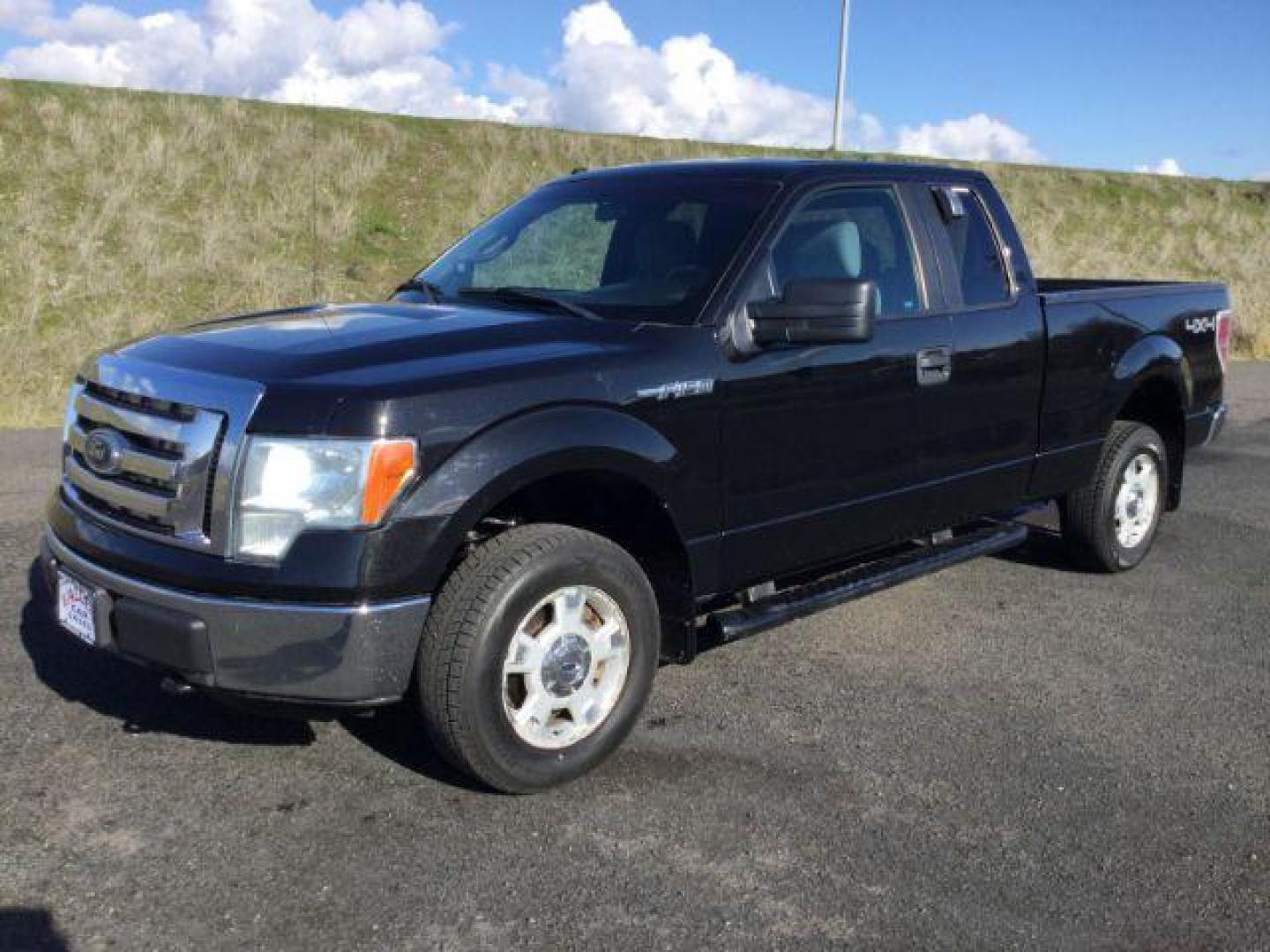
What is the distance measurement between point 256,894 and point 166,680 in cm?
69

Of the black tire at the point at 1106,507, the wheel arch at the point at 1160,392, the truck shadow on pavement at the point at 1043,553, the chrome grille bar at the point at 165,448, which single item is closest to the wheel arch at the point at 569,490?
the chrome grille bar at the point at 165,448

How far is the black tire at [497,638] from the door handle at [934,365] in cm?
158

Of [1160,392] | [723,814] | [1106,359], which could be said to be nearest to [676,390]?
[723,814]

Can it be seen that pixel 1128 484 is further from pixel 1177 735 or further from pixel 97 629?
pixel 97 629

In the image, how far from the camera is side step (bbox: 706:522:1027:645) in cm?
423

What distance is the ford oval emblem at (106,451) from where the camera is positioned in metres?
3.55

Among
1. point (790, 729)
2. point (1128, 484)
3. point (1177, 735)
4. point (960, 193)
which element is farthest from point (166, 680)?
point (1128, 484)

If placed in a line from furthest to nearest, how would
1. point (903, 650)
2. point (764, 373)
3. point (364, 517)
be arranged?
point (903, 650) → point (764, 373) → point (364, 517)

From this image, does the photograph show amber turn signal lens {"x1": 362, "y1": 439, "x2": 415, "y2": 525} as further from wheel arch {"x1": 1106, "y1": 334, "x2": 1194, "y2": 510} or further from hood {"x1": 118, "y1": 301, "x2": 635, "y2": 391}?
wheel arch {"x1": 1106, "y1": 334, "x2": 1194, "y2": 510}

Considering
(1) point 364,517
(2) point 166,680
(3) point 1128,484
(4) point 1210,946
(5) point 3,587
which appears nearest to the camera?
(4) point 1210,946

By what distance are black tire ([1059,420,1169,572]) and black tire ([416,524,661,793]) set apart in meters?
3.10

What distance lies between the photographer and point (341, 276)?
18.3 metres

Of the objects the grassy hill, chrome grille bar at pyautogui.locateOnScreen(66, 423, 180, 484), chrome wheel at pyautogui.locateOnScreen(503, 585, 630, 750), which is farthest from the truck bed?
the grassy hill

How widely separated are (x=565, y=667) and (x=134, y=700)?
1674mm
